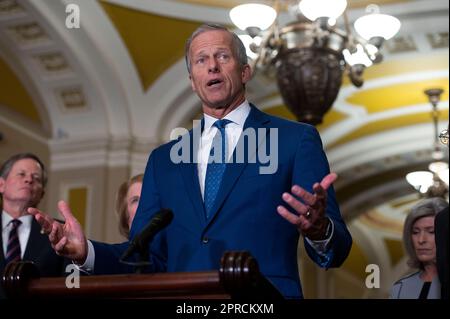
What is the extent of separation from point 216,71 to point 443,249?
0.87m

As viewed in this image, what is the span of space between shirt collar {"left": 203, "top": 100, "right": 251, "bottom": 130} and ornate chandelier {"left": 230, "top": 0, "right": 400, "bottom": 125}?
3.73 m

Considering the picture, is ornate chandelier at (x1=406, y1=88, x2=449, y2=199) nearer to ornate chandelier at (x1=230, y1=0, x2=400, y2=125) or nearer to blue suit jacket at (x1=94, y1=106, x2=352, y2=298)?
ornate chandelier at (x1=230, y1=0, x2=400, y2=125)

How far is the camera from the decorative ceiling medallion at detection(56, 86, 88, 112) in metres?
8.97

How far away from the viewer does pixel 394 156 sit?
12727 millimetres

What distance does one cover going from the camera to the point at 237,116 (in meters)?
2.33

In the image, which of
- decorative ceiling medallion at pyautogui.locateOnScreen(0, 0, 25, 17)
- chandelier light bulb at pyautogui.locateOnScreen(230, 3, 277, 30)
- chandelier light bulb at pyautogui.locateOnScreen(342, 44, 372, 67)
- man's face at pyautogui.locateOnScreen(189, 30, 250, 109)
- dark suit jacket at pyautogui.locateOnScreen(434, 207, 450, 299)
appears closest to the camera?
dark suit jacket at pyautogui.locateOnScreen(434, 207, 450, 299)

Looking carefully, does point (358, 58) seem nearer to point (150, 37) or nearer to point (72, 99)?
point (150, 37)

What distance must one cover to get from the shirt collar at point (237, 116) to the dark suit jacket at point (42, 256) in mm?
1487

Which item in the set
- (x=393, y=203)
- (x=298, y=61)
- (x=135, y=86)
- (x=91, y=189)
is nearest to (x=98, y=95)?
(x=135, y=86)

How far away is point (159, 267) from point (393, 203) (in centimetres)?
1528

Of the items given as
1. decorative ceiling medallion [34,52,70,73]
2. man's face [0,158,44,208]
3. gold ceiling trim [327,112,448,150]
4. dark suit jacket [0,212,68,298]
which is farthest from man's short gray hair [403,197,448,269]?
gold ceiling trim [327,112,448,150]

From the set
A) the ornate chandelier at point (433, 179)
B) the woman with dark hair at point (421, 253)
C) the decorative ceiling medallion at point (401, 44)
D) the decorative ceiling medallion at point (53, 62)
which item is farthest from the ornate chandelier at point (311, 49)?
the decorative ceiling medallion at point (53, 62)

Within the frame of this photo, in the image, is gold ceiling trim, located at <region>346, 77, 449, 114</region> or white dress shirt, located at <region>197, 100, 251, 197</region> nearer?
white dress shirt, located at <region>197, 100, 251, 197</region>
